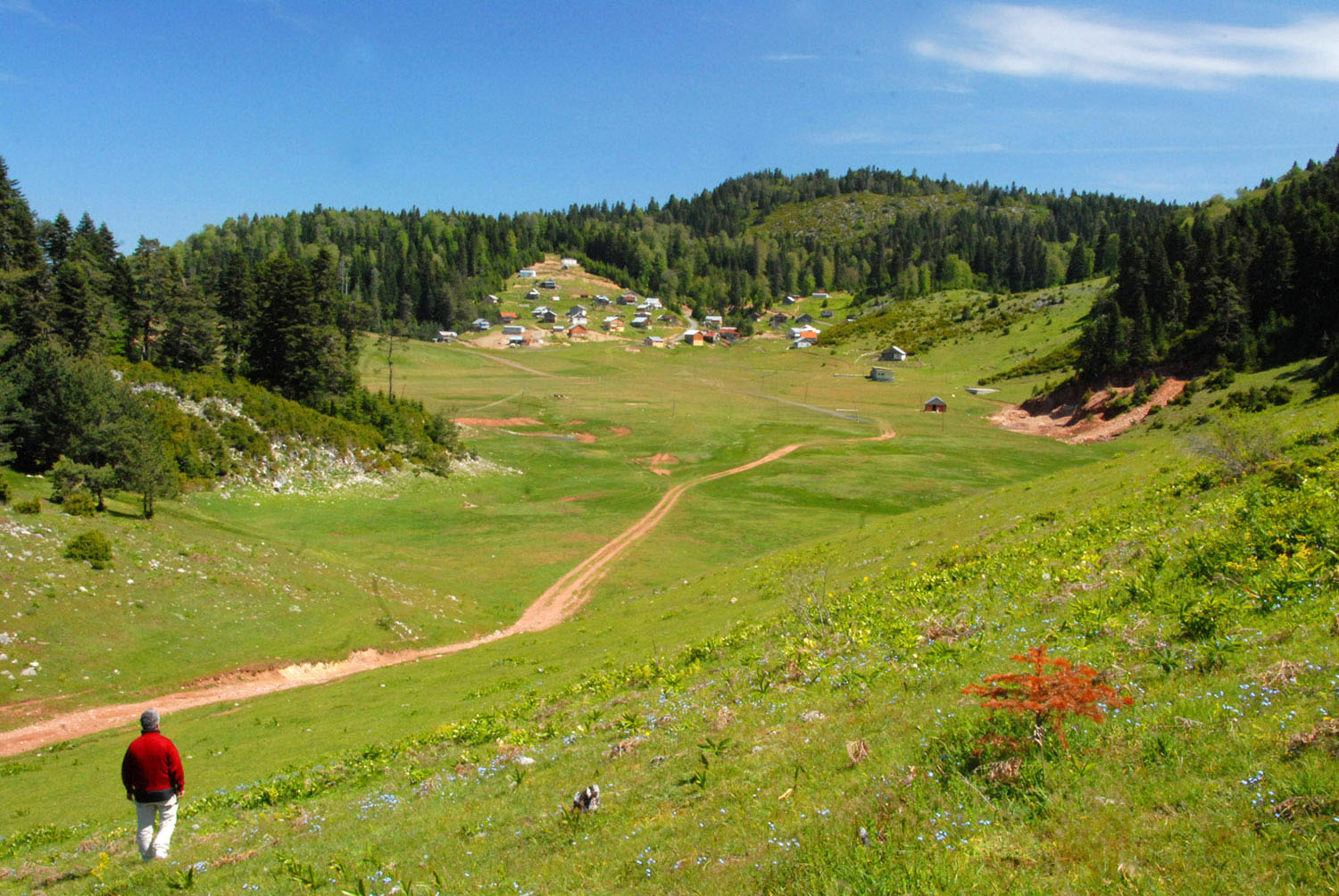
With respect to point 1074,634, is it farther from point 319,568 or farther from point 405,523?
point 405,523

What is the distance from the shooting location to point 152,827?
1255 cm

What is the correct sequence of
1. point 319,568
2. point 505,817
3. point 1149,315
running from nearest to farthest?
point 505,817 → point 319,568 → point 1149,315

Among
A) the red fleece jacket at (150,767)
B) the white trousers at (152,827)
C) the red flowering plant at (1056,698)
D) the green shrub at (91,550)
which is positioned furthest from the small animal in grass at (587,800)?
the green shrub at (91,550)

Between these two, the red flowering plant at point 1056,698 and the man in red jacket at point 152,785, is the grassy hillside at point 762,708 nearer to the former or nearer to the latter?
the red flowering plant at point 1056,698

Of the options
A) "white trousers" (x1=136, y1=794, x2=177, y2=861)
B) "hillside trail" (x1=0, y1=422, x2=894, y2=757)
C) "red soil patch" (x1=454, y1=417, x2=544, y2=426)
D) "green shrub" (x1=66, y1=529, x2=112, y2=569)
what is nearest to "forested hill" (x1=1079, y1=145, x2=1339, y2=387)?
"hillside trail" (x1=0, y1=422, x2=894, y2=757)

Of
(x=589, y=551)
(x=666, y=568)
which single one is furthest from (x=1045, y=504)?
(x=589, y=551)

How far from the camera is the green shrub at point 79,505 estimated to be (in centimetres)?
3566

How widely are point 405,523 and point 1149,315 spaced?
10738 cm

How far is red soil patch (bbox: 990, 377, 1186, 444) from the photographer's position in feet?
296

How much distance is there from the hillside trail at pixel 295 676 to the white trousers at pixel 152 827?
15.7 m

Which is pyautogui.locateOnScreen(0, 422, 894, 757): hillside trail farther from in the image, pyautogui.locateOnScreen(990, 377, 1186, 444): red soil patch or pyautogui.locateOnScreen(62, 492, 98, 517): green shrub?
pyautogui.locateOnScreen(990, 377, 1186, 444): red soil patch

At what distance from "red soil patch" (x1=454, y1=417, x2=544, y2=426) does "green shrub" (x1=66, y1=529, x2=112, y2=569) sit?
2809 inches

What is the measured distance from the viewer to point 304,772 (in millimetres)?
16875

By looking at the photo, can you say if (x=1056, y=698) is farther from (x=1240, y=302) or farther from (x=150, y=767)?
(x=1240, y=302)
